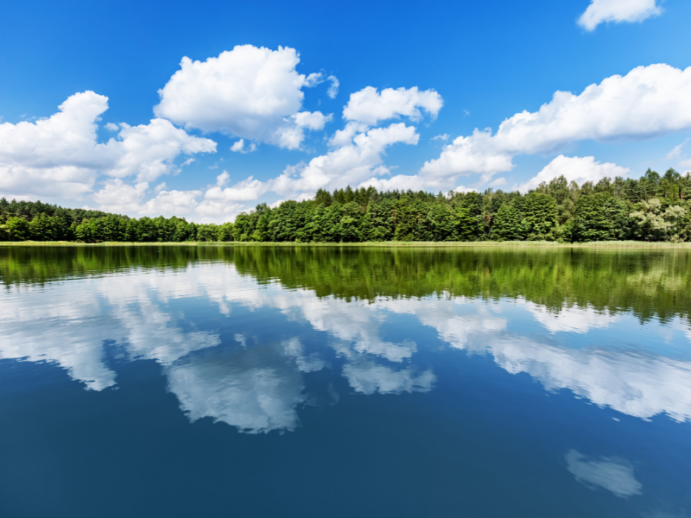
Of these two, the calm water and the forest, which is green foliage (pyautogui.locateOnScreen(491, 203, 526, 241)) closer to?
the forest

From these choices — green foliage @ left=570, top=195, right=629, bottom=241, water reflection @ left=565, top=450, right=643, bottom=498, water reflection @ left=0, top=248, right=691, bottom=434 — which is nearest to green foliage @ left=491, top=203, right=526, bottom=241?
green foliage @ left=570, top=195, right=629, bottom=241

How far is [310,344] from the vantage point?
11.5 metres

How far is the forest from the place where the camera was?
9531cm

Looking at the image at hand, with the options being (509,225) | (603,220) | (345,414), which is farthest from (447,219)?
(345,414)

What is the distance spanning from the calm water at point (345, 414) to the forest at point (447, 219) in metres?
99.9

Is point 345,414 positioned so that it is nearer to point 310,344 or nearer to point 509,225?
point 310,344

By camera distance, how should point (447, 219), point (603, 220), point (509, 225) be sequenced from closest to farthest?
1. point (603, 220)
2. point (509, 225)
3. point (447, 219)

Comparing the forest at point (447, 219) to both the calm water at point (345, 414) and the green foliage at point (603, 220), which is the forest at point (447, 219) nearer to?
the green foliage at point (603, 220)

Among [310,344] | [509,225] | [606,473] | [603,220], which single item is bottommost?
[606,473]

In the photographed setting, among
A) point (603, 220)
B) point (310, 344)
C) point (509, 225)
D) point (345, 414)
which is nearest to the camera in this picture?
point (345, 414)

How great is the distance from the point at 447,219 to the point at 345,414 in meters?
111

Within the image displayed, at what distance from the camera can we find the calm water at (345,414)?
496cm

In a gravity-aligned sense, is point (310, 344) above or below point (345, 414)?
above

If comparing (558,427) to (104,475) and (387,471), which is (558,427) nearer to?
(387,471)
